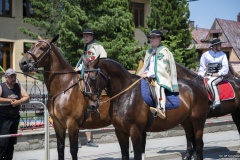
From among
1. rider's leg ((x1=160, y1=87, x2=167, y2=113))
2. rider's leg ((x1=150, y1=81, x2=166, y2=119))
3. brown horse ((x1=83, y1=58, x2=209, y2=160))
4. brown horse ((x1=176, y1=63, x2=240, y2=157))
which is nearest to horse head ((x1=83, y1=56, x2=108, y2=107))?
brown horse ((x1=83, y1=58, x2=209, y2=160))

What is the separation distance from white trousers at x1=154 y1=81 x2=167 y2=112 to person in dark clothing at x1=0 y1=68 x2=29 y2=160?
258 cm

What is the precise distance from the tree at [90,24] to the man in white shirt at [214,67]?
945 centimetres

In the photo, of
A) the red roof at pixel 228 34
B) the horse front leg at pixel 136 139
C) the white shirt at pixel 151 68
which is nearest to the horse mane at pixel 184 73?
the white shirt at pixel 151 68

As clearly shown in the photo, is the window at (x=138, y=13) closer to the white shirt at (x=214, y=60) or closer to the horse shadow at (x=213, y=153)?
the horse shadow at (x=213, y=153)

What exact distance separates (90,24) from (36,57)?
11130 millimetres

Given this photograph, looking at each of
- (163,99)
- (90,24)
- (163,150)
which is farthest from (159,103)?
(90,24)

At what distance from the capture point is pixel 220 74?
9.52 m

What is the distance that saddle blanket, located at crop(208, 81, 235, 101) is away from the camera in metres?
9.52

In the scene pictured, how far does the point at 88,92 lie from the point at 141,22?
28.6 metres

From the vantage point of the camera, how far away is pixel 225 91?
31.5 feet

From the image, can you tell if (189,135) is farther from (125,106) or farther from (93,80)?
(93,80)

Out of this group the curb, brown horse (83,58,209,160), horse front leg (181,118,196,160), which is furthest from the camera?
the curb

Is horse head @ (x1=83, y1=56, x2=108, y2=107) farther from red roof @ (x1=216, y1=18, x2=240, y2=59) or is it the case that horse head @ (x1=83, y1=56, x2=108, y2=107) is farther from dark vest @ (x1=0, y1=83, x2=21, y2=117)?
red roof @ (x1=216, y1=18, x2=240, y2=59)

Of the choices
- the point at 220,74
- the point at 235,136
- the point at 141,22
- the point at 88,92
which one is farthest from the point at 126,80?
the point at 141,22
